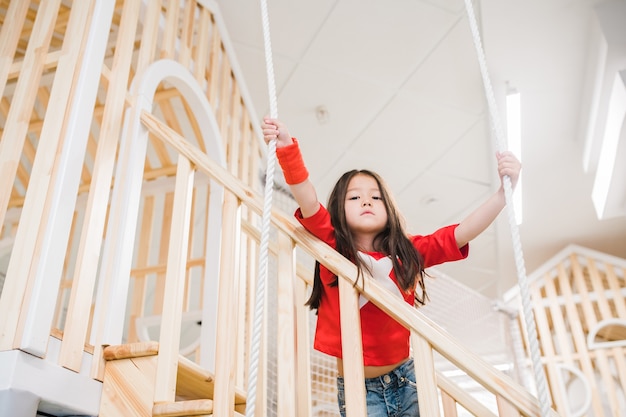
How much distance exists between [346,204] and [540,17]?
2.02 meters

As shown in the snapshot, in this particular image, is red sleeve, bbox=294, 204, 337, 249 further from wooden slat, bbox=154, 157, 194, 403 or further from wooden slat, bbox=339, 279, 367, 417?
wooden slat, bbox=154, 157, 194, 403

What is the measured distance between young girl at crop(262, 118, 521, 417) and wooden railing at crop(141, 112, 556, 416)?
0.06 meters

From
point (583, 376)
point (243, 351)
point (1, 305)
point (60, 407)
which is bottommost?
point (60, 407)

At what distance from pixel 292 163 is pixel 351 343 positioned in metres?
0.45

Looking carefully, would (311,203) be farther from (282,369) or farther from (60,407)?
(60,407)

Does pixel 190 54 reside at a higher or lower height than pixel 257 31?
lower

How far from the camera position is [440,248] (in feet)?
4.78

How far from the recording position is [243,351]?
238cm

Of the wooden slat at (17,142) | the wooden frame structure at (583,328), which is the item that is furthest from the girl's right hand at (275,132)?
the wooden frame structure at (583,328)

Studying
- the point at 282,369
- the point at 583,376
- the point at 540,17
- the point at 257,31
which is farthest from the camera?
the point at 583,376

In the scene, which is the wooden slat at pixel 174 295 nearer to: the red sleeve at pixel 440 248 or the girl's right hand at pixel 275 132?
the girl's right hand at pixel 275 132

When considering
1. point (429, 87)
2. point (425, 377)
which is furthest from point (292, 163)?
point (429, 87)

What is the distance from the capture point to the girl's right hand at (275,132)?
4.13 feet

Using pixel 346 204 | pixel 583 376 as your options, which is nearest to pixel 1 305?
pixel 346 204
